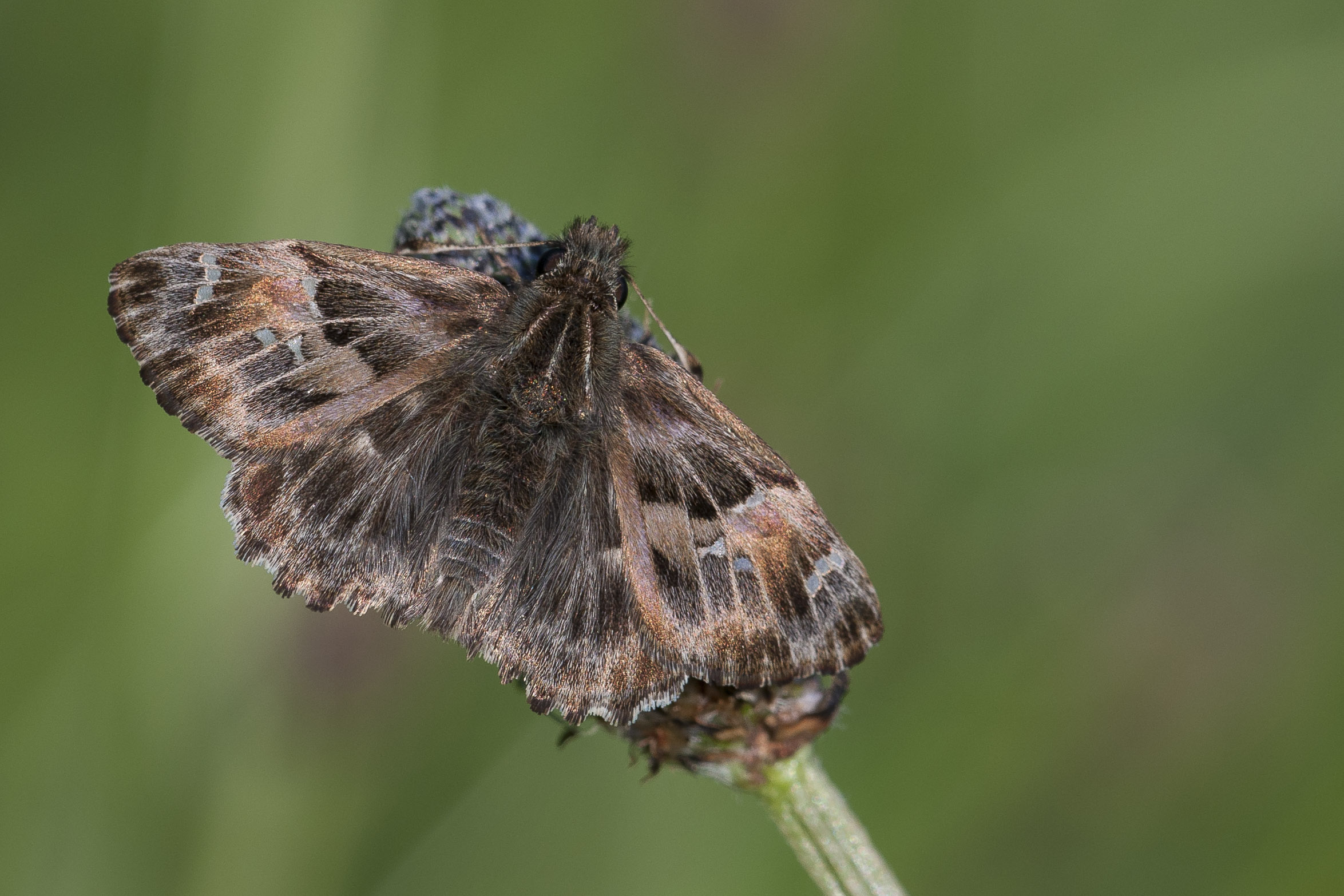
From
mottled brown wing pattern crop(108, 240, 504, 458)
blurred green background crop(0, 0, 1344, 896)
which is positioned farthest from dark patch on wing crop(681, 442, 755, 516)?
blurred green background crop(0, 0, 1344, 896)

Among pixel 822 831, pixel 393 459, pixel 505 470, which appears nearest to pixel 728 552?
pixel 505 470

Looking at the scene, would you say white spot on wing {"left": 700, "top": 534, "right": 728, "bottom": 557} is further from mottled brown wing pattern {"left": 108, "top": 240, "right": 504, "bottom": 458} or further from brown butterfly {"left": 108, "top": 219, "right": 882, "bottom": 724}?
mottled brown wing pattern {"left": 108, "top": 240, "right": 504, "bottom": 458}

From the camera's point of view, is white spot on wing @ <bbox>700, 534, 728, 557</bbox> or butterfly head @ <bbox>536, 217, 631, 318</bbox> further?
butterfly head @ <bbox>536, 217, 631, 318</bbox>

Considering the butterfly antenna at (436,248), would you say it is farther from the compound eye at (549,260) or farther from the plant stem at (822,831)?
the plant stem at (822,831)

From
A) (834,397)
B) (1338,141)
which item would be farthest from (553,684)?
(1338,141)

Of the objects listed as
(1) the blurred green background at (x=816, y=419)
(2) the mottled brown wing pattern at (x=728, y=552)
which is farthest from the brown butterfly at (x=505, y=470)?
(1) the blurred green background at (x=816, y=419)

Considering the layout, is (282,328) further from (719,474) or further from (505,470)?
(719,474)
